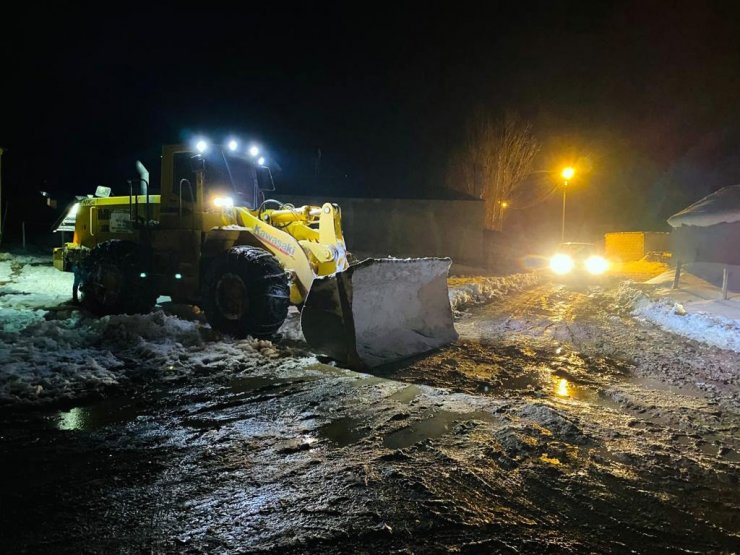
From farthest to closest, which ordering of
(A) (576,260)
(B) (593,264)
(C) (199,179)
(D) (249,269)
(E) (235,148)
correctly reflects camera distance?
(B) (593,264)
(A) (576,260)
(E) (235,148)
(C) (199,179)
(D) (249,269)

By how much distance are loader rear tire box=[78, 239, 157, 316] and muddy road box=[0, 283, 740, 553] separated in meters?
4.00

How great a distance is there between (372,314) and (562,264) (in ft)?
64.4

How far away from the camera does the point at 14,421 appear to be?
16.3 feet

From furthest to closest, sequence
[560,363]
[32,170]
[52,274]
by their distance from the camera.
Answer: [32,170] < [52,274] < [560,363]

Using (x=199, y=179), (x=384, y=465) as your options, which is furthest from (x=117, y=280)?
(x=384, y=465)

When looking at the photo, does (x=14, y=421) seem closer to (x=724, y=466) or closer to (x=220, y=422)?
(x=220, y=422)

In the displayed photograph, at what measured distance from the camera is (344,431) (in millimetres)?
4828

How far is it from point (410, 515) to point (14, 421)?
401 centimetres

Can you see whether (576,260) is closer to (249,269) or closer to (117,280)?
(249,269)

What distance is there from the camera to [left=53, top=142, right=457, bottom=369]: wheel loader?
742 cm

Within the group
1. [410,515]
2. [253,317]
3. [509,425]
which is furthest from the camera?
[253,317]

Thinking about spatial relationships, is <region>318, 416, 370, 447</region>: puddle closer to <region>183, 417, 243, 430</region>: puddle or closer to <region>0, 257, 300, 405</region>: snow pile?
<region>183, 417, 243, 430</region>: puddle

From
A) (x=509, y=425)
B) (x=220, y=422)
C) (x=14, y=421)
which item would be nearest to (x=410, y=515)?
(x=509, y=425)

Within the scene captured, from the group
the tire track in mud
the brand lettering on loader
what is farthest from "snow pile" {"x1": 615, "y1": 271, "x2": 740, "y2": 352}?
Result: the brand lettering on loader
